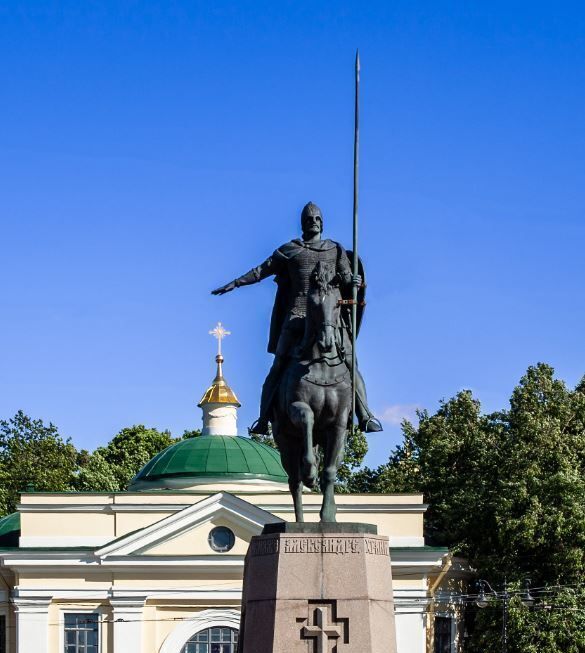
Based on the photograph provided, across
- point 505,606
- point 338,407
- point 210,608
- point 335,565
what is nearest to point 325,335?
point 338,407

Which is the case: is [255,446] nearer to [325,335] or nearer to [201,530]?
[201,530]

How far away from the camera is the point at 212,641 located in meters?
47.9

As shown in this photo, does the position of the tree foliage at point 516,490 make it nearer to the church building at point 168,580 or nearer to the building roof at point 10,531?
the church building at point 168,580

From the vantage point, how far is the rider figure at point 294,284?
16.3 metres

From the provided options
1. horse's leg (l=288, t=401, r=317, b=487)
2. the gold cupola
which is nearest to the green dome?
the gold cupola

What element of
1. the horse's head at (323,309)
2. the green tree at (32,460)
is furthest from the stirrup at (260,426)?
the green tree at (32,460)

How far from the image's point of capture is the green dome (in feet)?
174

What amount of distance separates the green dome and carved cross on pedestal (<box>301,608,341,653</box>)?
122 ft

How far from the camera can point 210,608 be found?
4800 centimetres

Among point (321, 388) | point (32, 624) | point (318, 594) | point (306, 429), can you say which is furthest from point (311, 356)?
point (32, 624)

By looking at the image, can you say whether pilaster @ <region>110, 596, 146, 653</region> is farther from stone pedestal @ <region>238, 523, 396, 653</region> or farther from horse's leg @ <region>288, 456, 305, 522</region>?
stone pedestal @ <region>238, 523, 396, 653</region>

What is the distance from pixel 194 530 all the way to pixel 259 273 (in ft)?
105

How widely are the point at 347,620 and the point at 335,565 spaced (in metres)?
0.49

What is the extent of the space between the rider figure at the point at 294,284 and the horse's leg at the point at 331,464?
0.29 metres
